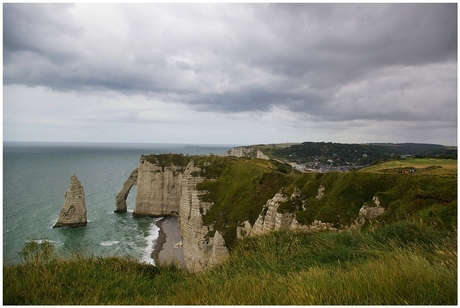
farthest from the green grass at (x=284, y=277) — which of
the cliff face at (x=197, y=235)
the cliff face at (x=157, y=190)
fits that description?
the cliff face at (x=157, y=190)

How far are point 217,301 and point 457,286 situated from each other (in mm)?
4199

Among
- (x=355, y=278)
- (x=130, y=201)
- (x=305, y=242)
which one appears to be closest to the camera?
(x=355, y=278)

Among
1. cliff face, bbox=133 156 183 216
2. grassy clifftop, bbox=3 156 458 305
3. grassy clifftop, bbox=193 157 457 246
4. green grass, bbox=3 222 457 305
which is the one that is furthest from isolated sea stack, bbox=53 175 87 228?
green grass, bbox=3 222 457 305

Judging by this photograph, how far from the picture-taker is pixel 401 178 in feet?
79.7

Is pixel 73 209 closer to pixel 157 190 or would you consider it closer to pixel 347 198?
pixel 157 190

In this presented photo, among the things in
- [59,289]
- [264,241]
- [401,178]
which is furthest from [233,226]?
[59,289]

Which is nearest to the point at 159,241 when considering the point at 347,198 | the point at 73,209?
the point at 73,209

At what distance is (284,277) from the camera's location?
625 cm

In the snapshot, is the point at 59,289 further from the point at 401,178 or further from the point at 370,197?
the point at 401,178

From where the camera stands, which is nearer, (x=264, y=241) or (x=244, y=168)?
(x=264, y=241)

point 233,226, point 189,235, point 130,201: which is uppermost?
point 233,226

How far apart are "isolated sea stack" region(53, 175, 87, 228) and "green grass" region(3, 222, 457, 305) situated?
5390 centimetres

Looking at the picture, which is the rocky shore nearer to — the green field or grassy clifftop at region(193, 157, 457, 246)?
grassy clifftop at region(193, 157, 457, 246)

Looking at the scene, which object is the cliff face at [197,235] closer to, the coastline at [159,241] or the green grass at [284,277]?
the coastline at [159,241]
